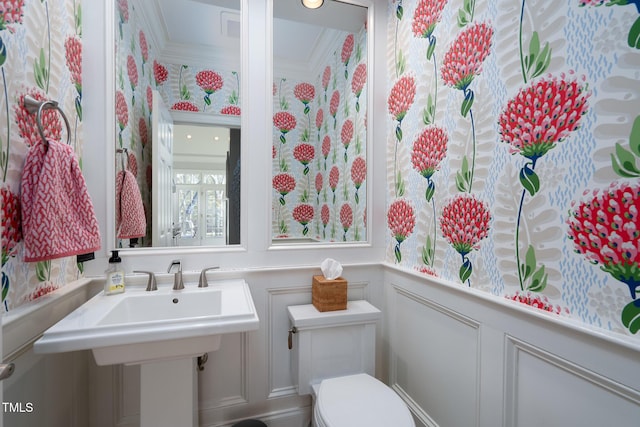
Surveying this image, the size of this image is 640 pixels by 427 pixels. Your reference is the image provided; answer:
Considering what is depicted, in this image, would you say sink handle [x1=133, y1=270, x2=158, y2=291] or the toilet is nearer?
the toilet

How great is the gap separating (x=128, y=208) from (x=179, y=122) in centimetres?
48

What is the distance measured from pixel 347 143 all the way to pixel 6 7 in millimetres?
1412

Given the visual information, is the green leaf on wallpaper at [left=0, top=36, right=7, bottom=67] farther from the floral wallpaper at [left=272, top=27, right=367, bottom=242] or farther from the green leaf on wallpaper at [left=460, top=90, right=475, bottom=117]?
the green leaf on wallpaper at [left=460, top=90, right=475, bottom=117]

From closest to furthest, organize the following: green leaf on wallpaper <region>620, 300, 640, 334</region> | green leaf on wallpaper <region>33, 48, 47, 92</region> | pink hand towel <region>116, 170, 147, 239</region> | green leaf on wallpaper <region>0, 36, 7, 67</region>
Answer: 1. green leaf on wallpaper <region>620, 300, 640, 334</region>
2. green leaf on wallpaper <region>0, 36, 7, 67</region>
3. green leaf on wallpaper <region>33, 48, 47, 92</region>
4. pink hand towel <region>116, 170, 147, 239</region>

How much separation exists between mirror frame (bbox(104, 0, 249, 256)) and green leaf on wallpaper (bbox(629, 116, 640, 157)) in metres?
1.38

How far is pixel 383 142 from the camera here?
1713mm

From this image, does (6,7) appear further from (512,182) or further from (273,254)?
(512,182)

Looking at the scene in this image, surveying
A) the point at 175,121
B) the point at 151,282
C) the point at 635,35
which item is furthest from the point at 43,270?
the point at 635,35

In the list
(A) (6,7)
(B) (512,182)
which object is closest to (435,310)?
(B) (512,182)

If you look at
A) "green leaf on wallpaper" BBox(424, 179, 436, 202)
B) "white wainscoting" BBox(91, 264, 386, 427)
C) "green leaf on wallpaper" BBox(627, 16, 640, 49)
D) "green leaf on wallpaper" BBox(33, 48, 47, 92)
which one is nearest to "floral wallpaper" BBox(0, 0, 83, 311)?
"green leaf on wallpaper" BBox(33, 48, 47, 92)

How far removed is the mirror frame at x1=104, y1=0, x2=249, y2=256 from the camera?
1.31m

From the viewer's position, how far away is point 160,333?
892 mm

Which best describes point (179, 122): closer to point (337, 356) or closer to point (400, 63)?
point (400, 63)

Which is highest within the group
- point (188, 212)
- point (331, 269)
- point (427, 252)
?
point (188, 212)
